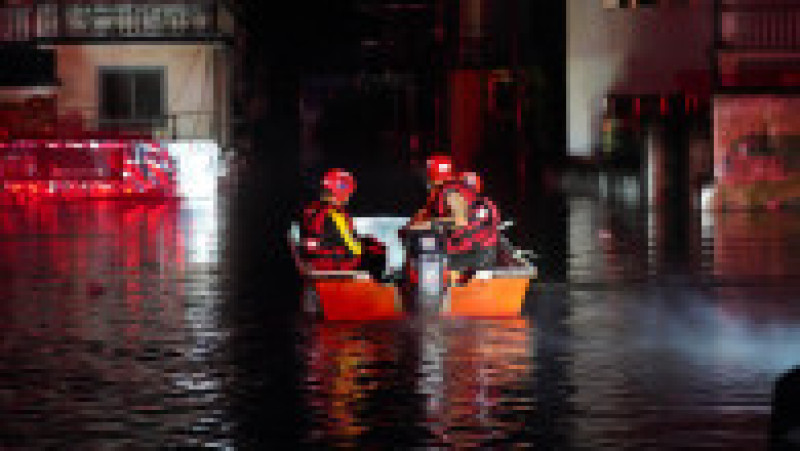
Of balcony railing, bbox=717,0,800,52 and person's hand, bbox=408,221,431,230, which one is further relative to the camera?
balcony railing, bbox=717,0,800,52

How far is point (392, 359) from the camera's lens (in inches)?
620

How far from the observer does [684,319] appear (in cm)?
1895

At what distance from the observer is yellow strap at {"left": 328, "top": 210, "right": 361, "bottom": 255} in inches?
736

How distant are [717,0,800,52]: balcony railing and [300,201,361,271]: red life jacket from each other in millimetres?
21746

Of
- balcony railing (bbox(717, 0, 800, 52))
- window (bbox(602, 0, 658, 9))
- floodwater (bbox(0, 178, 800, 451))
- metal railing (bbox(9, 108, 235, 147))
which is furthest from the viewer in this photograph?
metal railing (bbox(9, 108, 235, 147))

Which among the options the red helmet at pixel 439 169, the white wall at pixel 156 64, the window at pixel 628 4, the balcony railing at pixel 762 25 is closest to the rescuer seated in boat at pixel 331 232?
the red helmet at pixel 439 169

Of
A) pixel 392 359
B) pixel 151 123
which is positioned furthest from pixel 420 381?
pixel 151 123

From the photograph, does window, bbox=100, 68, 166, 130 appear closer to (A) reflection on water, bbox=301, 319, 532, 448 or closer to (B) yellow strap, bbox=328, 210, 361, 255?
(B) yellow strap, bbox=328, 210, 361, 255

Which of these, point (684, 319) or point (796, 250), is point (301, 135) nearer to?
point (796, 250)

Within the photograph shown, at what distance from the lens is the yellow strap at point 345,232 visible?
18688 millimetres

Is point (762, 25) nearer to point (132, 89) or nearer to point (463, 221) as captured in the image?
point (132, 89)

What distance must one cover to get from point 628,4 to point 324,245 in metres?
28.9

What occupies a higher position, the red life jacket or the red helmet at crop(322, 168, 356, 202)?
the red helmet at crop(322, 168, 356, 202)

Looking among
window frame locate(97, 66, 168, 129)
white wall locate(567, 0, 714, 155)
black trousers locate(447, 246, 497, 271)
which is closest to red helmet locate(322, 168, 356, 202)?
black trousers locate(447, 246, 497, 271)
